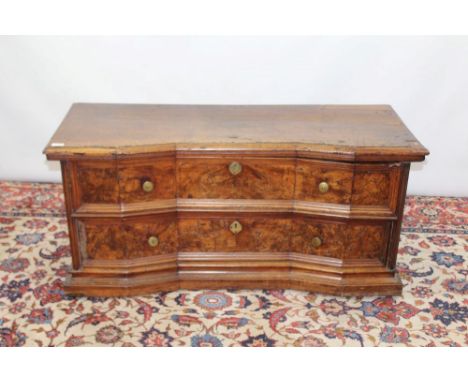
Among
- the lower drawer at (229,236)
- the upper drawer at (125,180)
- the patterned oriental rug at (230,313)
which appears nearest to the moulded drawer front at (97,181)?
the upper drawer at (125,180)

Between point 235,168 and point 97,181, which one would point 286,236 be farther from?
point 97,181

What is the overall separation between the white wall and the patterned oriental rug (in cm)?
90

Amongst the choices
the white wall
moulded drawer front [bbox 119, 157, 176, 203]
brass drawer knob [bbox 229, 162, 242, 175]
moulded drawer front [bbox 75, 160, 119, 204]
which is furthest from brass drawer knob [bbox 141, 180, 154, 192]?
the white wall

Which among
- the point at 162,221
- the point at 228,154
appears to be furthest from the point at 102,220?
the point at 228,154

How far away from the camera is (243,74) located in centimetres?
353

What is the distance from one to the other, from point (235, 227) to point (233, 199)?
13 cm

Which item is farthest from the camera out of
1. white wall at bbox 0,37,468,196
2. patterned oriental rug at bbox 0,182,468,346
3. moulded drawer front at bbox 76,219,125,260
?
white wall at bbox 0,37,468,196

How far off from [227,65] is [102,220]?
1.30m

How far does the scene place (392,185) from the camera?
8.70 ft

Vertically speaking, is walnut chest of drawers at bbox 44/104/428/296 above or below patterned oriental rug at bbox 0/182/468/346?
above

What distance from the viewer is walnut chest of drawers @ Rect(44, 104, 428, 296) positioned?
2.61 m

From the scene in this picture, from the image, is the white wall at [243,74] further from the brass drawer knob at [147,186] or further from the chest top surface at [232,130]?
the brass drawer knob at [147,186]

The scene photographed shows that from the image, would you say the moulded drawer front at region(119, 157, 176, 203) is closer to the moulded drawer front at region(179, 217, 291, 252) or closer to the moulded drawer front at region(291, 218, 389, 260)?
the moulded drawer front at region(179, 217, 291, 252)

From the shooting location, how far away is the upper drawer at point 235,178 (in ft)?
8.69
